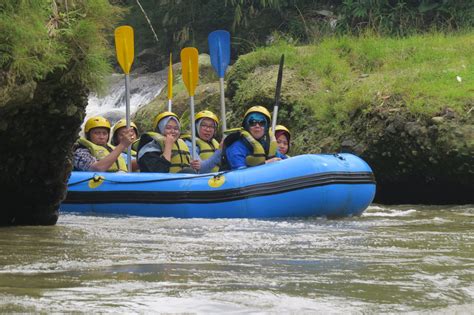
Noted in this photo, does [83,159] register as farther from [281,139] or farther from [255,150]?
[281,139]

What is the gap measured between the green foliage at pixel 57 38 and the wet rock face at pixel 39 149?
182 millimetres

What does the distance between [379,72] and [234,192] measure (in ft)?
16.8

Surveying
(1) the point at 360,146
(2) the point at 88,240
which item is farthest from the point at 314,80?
(2) the point at 88,240

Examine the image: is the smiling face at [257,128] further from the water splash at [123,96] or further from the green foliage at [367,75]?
the water splash at [123,96]

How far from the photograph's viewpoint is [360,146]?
11445 millimetres

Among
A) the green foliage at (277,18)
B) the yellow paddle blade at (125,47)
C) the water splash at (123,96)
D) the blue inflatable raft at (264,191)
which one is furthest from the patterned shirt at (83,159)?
the green foliage at (277,18)

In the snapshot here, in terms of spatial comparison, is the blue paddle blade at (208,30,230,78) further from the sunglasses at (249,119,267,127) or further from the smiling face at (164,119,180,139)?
the sunglasses at (249,119,267,127)

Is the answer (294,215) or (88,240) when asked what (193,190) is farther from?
(88,240)

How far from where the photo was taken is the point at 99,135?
384 inches

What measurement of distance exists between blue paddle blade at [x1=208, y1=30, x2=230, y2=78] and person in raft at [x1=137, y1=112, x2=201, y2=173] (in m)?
1.71

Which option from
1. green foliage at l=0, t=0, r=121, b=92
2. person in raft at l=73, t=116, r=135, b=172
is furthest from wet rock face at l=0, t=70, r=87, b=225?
person in raft at l=73, t=116, r=135, b=172

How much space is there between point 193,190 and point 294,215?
928mm

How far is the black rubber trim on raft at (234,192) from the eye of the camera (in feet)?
28.3

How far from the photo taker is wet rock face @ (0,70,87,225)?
636 cm
